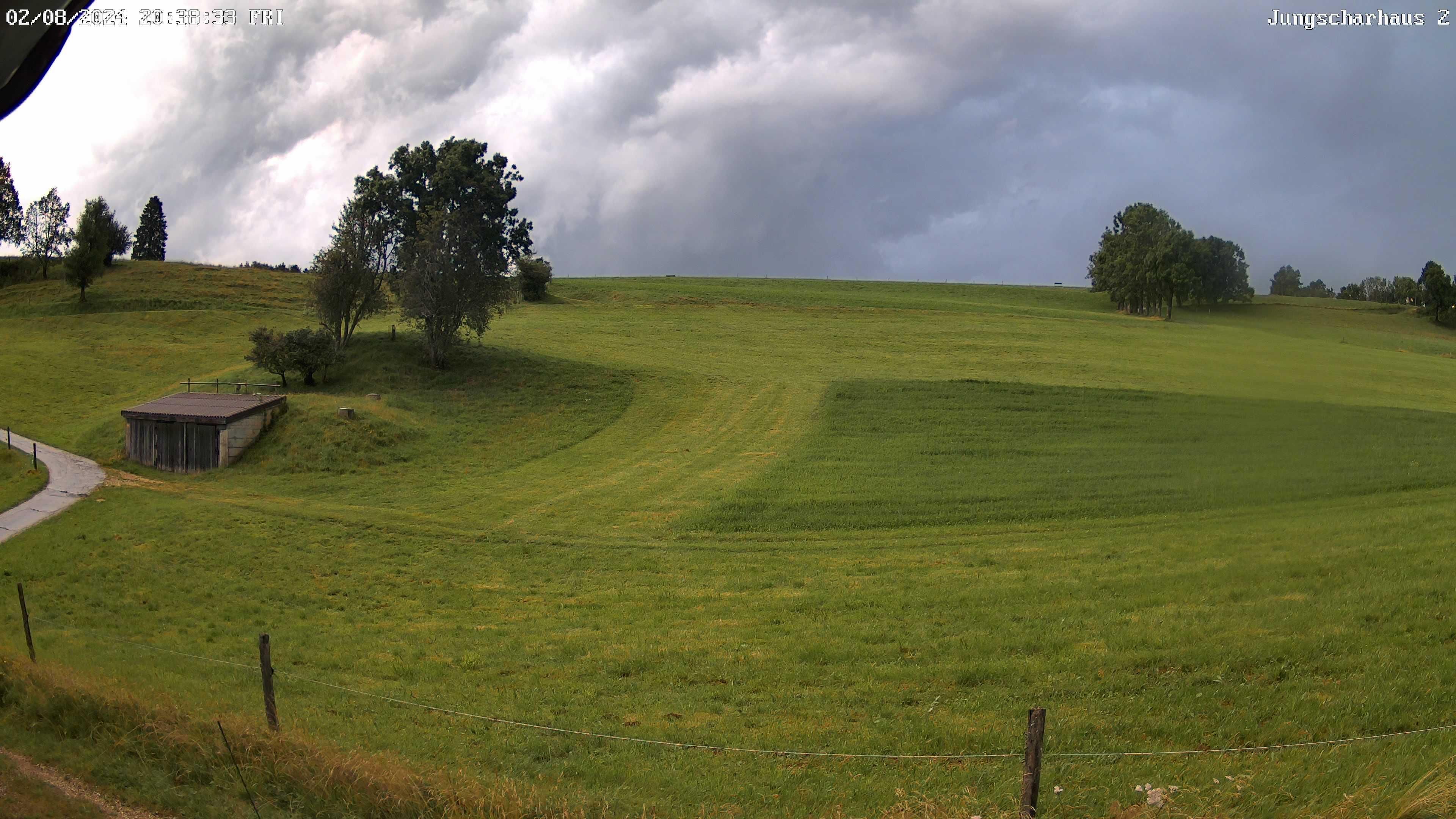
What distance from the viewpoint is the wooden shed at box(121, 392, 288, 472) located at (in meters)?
36.7

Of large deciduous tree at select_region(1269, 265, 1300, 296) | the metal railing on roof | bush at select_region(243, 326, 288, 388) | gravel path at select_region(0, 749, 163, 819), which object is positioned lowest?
gravel path at select_region(0, 749, 163, 819)

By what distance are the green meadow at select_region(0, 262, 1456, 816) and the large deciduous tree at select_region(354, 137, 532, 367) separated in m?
5.55

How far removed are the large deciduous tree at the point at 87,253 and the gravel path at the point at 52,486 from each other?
1675 inches

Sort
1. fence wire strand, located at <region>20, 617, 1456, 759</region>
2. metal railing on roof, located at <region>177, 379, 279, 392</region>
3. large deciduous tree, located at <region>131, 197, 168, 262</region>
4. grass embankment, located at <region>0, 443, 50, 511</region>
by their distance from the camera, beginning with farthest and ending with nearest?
large deciduous tree, located at <region>131, 197, 168, 262</region>, metal railing on roof, located at <region>177, 379, 279, 392</region>, grass embankment, located at <region>0, 443, 50, 511</region>, fence wire strand, located at <region>20, 617, 1456, 759</region>

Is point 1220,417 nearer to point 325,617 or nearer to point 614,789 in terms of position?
point 614,789

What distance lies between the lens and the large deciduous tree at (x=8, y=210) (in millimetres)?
112062

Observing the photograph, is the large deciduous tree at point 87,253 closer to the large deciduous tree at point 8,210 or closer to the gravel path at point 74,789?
the large deciduous tree at point 8,210

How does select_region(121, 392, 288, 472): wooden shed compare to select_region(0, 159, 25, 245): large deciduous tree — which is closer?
select_region(121, 392, 288, 472): wooden shed

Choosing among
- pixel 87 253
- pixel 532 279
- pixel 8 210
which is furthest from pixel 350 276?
pixel 8 210

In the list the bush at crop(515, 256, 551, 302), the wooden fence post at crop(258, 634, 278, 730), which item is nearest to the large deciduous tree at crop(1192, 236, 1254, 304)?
the wooden fence post at crop(258, 634, 278, 730)

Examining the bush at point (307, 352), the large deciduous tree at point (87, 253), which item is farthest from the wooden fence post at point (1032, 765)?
the large deciduous tree at point (87, 253)

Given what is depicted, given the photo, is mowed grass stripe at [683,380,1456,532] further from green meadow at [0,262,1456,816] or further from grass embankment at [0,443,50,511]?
grass embankment at [0,443,50,511]

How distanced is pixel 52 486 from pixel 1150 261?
45215 millimetres

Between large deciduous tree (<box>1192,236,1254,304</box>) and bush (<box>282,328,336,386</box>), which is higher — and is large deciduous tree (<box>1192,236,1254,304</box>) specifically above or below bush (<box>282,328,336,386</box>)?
above
